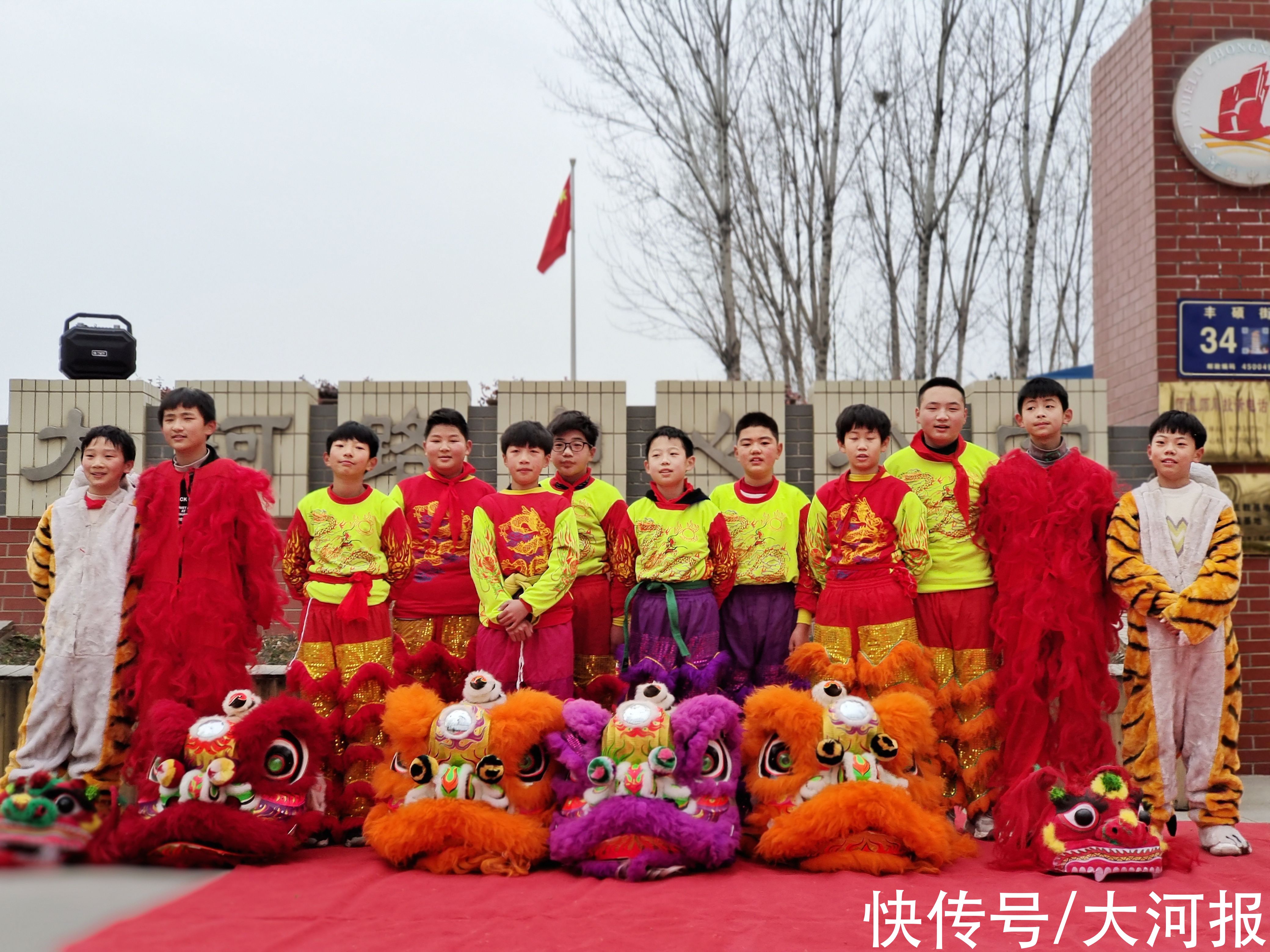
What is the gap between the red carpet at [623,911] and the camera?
2988 millimetres

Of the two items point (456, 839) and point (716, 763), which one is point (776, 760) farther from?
point (456, 839)

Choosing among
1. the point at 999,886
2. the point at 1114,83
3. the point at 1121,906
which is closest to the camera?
the point at 1121,906

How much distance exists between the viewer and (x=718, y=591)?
175 inches

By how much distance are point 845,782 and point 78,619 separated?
3011 mm

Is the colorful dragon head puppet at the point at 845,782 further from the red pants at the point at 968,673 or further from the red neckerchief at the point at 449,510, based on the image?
the red neckerchief at the point at 449,510

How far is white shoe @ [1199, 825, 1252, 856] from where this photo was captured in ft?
Result: 13.2

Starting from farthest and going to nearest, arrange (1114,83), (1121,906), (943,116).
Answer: (943,116) < (1114,83) < (1121,906)

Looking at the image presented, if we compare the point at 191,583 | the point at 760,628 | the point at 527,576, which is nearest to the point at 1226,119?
the point at 760,628

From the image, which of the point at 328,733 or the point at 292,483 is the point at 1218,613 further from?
the point at 292,483

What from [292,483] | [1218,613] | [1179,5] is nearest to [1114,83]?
[1179,5]

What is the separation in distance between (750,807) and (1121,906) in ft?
4.33

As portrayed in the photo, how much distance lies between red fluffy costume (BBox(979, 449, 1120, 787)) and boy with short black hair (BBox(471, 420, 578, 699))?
67.8 inches

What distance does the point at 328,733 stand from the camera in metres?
4.13

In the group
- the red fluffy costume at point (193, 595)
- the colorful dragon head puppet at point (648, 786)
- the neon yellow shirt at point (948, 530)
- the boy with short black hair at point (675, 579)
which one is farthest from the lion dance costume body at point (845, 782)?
the red fluffy costume at point (193, 595)
